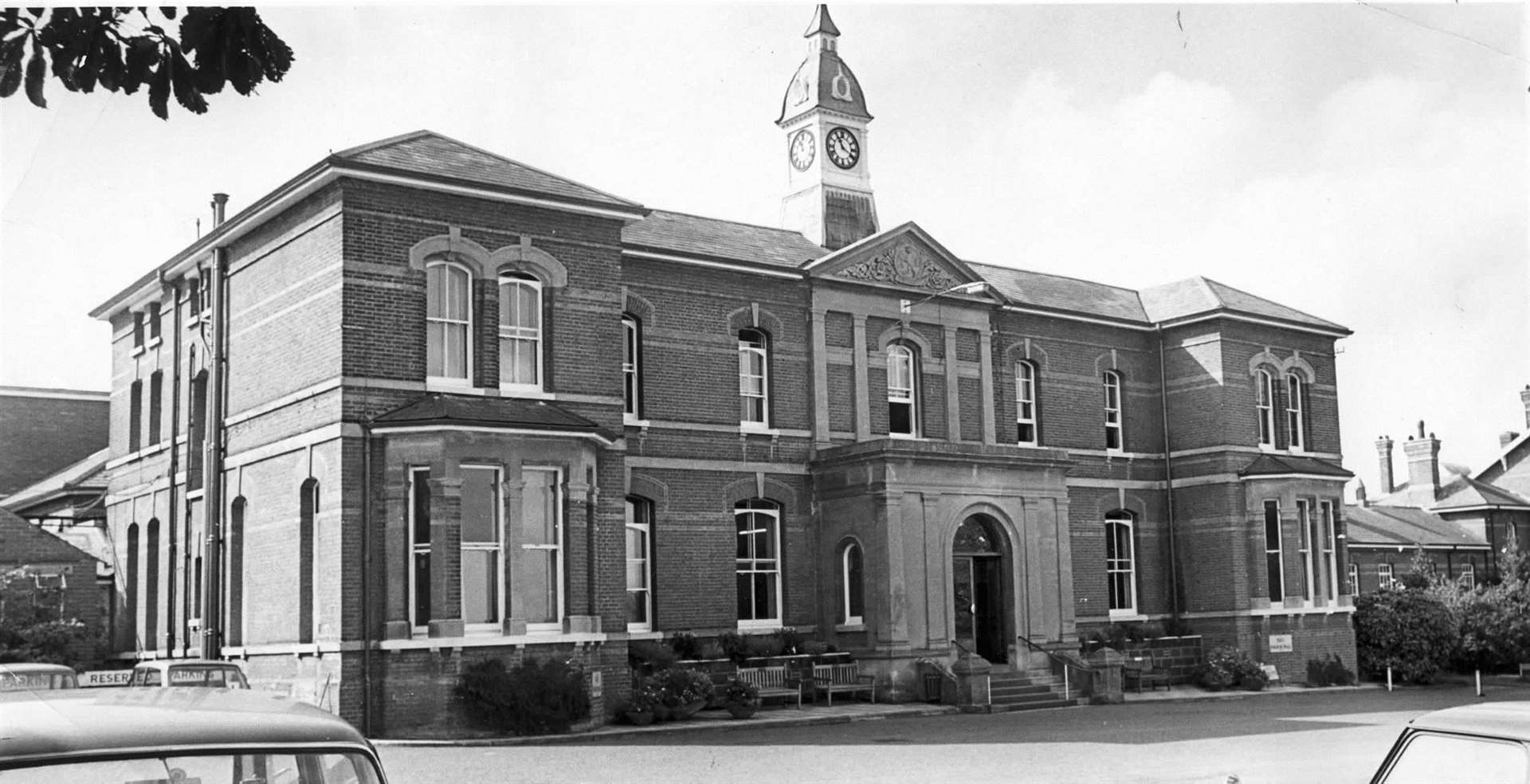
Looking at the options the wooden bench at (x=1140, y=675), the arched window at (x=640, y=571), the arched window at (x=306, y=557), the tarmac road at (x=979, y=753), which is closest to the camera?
the tarmac road at (x=979, y=753)

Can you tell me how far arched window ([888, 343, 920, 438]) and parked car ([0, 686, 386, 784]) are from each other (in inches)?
1005

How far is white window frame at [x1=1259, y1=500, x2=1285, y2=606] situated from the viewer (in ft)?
111

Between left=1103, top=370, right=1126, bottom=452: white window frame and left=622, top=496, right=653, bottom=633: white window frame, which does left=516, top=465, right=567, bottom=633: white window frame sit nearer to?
left=622, top=496, right=653, bottom=633: white window frame

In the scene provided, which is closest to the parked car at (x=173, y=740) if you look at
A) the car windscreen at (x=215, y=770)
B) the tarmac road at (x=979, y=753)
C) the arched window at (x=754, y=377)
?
the car windscreen at (x=215, y=770)

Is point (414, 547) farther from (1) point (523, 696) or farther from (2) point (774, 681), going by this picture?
(2) point (774, 681)

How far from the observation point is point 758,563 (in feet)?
92.1

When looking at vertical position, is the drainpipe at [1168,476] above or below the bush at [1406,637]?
above

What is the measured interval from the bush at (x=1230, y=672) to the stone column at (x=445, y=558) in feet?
59.2

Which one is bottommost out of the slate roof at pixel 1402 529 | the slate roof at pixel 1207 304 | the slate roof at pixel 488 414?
the slate roof at pixel 1402 529

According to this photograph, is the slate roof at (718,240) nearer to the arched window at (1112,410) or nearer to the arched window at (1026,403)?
the arched window at (1026,403)

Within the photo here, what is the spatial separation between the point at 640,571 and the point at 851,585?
14.6 feet

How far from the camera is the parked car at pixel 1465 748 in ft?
22.4

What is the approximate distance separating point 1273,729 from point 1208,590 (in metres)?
11.6

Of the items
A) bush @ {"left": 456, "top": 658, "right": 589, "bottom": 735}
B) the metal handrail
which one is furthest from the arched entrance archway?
bush @ {"left": 456, "top": 658, "right": 589, "bottom": 735}
